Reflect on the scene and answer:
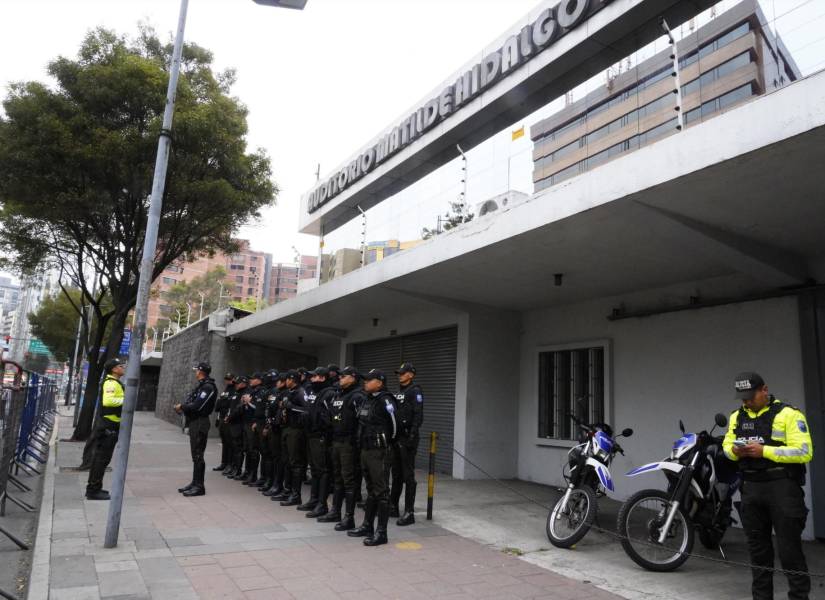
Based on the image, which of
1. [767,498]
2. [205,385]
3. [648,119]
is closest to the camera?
[767,498]

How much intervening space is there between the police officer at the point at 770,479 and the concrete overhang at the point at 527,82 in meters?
5.05

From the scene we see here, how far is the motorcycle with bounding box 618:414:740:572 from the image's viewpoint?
209 inches

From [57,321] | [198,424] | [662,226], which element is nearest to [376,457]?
[198,424]

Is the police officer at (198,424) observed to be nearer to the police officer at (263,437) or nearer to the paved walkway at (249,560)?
the paved walkway at (249,560)

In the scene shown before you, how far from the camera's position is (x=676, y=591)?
4.77 meters

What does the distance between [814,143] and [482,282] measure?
17.2 ft

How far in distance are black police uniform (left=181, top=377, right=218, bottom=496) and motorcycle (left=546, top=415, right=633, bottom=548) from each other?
4967 mm

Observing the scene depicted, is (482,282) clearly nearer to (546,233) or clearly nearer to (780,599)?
(546,233)

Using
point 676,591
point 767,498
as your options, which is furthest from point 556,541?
point 767,498

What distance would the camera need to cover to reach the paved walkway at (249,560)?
14.9 feet

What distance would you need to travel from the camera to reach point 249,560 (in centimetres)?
526

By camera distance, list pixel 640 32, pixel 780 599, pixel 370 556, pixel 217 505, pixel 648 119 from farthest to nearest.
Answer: pixel 640 32 < pixel 217 505 < pixel 648 119 < pixel 370 556 < pixel 780 599

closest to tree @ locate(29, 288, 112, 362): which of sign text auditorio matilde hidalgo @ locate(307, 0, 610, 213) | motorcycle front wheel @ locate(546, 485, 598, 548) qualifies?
sign text auditorio matilde hidalgo @ locate(307, 0, 610, 213)

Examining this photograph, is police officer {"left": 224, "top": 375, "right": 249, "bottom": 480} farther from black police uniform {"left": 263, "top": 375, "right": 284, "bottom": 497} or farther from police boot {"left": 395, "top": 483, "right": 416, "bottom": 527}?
police boot {"left": 395, "top": 483, "right": 416, "bottom": 527}
